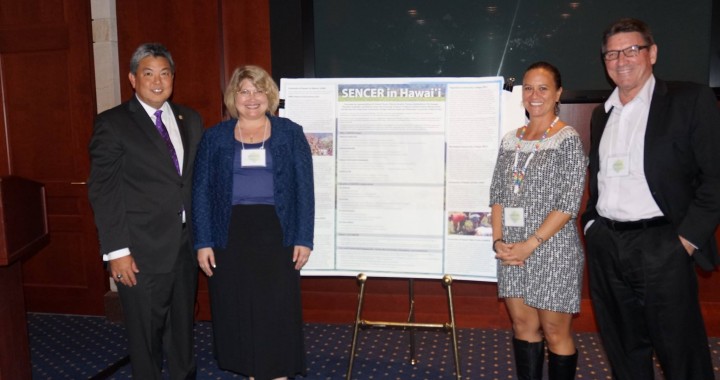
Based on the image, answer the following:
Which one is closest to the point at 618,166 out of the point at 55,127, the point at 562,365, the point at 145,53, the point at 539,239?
the point at 539,239

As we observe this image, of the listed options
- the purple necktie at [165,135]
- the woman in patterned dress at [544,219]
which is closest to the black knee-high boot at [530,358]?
the woman in patterned dress at [544,219]

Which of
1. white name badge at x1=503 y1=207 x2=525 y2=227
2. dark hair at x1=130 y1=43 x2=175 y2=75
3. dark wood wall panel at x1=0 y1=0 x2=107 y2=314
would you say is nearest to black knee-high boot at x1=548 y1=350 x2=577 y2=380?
white name badge at x1=503 y1=207 x2=525 y2=227

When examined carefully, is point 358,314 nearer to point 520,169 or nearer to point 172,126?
point 520,169

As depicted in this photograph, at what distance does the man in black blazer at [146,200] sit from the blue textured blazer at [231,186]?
13cm

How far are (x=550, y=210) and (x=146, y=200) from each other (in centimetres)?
173

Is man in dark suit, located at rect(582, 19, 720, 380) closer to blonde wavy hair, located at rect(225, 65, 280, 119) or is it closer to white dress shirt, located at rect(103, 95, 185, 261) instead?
blonde wavy hair, located at rect(225, 65, 280, 119)

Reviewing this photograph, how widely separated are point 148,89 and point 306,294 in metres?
1.94

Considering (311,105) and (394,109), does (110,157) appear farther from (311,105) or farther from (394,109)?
(394,109)

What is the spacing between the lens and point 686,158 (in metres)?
2.06

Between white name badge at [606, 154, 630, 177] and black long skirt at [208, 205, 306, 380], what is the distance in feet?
4.48

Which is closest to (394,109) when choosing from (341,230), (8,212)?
(341,230)

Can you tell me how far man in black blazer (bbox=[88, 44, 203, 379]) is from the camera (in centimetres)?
238

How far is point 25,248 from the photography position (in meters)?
2.29

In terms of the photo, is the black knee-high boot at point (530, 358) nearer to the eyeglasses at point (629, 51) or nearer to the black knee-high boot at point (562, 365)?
the black knee-high boot at point (562, 365)
